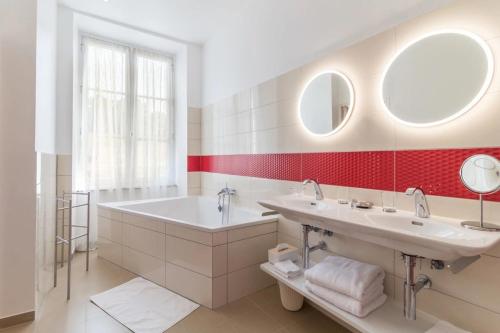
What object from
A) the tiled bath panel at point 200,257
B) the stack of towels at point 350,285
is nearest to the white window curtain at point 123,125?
the tiled bath panel at point 200,257

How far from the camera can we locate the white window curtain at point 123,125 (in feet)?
10.3

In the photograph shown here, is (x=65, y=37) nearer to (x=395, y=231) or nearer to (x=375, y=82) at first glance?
(x=375, y=82)

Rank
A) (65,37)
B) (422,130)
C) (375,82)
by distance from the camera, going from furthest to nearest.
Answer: (65,37) → (375,82) → (422,130)

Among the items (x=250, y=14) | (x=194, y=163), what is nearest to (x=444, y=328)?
(x=250, y=14)

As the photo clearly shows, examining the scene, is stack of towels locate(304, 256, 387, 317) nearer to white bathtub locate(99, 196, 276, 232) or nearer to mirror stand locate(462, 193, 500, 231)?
mirror stand locate(462, 193, 500, 231)

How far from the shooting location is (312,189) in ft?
6.54

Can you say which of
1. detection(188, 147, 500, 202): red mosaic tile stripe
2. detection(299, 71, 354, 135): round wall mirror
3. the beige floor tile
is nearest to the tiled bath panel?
the beige floor tile

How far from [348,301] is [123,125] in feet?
10.8

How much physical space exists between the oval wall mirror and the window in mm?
3062

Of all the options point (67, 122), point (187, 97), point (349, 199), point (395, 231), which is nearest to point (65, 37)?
point (67, 122)

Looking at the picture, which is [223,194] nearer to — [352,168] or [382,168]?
[352,168]

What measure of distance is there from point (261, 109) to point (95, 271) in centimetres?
233

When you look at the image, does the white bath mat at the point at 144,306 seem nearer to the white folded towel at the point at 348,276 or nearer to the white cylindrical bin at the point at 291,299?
the white cylindrical bin at the point at 291,299

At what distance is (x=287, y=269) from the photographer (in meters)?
1.72
